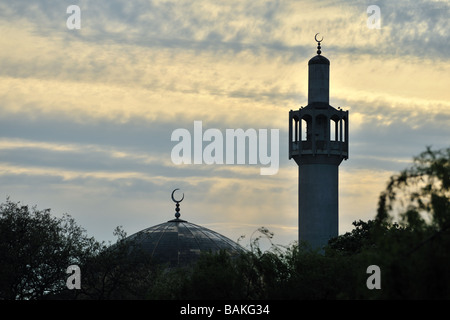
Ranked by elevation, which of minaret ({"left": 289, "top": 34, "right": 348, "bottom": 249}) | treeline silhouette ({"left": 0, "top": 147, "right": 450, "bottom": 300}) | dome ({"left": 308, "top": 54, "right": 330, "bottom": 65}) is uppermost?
dome ({"left": 308, "top": 54, "right": 330, "bottom": 65})

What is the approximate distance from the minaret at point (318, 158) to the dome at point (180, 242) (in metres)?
11.2

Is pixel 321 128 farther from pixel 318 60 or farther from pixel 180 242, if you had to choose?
pixel 180 242

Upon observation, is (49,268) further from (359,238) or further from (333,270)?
(359,238)

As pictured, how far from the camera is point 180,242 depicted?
317 ft

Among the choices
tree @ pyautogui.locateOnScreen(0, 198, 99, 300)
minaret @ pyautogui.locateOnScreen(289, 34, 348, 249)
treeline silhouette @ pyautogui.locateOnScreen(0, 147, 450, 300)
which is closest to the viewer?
treeline silhouette @ pyautogui.locateOnScreen(0, 147, 450, 300)

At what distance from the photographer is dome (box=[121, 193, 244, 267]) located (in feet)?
307

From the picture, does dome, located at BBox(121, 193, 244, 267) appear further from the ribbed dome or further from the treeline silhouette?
the treeline silhouette

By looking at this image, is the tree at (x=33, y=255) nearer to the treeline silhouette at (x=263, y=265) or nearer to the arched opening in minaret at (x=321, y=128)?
the treeline silhouette at (x=263, y=265)

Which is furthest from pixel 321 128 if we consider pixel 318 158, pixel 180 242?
pixel 180 242

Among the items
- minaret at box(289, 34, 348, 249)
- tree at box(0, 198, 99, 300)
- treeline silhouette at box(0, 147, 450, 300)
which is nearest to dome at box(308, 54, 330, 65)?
minaret at box(289, 34, 348, 249)

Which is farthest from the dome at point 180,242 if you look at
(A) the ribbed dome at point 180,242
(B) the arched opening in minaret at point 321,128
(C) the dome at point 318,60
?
(C) the dome at point 318,60

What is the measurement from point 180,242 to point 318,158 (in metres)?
20.9
